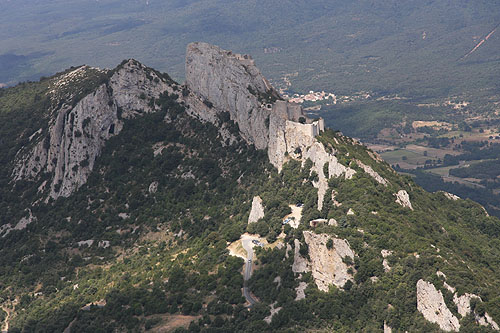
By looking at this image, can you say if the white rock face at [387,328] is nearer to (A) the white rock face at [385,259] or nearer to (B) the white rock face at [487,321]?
(A) the white rock face at [385,259]

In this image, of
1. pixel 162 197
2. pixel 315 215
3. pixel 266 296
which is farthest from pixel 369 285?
pixel 162 197

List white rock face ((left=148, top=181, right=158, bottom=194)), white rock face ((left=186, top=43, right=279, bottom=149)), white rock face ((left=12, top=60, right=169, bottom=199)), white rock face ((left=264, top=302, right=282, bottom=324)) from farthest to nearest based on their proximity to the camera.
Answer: white rock face ((left=12, top=60, right=169, bottom=199)) → white rock face ((left=148, top=181, right=158, bottom=194)) → white rock face ((left=186, top=43, right=279, bottom=149)) → white rock face ((left=264, top=302, right=282, bottom=324))

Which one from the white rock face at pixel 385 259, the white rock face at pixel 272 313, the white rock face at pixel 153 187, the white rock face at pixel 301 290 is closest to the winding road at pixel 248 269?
the white rock face at pixel 272 313

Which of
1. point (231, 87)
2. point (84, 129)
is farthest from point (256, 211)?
point (84, 129)

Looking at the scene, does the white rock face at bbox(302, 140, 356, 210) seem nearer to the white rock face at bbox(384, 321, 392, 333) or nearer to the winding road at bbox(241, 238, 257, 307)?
the winding road at bbox(241, 238, 257, 307)

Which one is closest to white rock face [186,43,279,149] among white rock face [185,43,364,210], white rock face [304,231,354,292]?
white rock face [185,43,364,210]

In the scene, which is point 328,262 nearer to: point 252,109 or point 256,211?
point 256,211

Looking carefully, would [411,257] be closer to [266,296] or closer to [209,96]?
[266,296]
